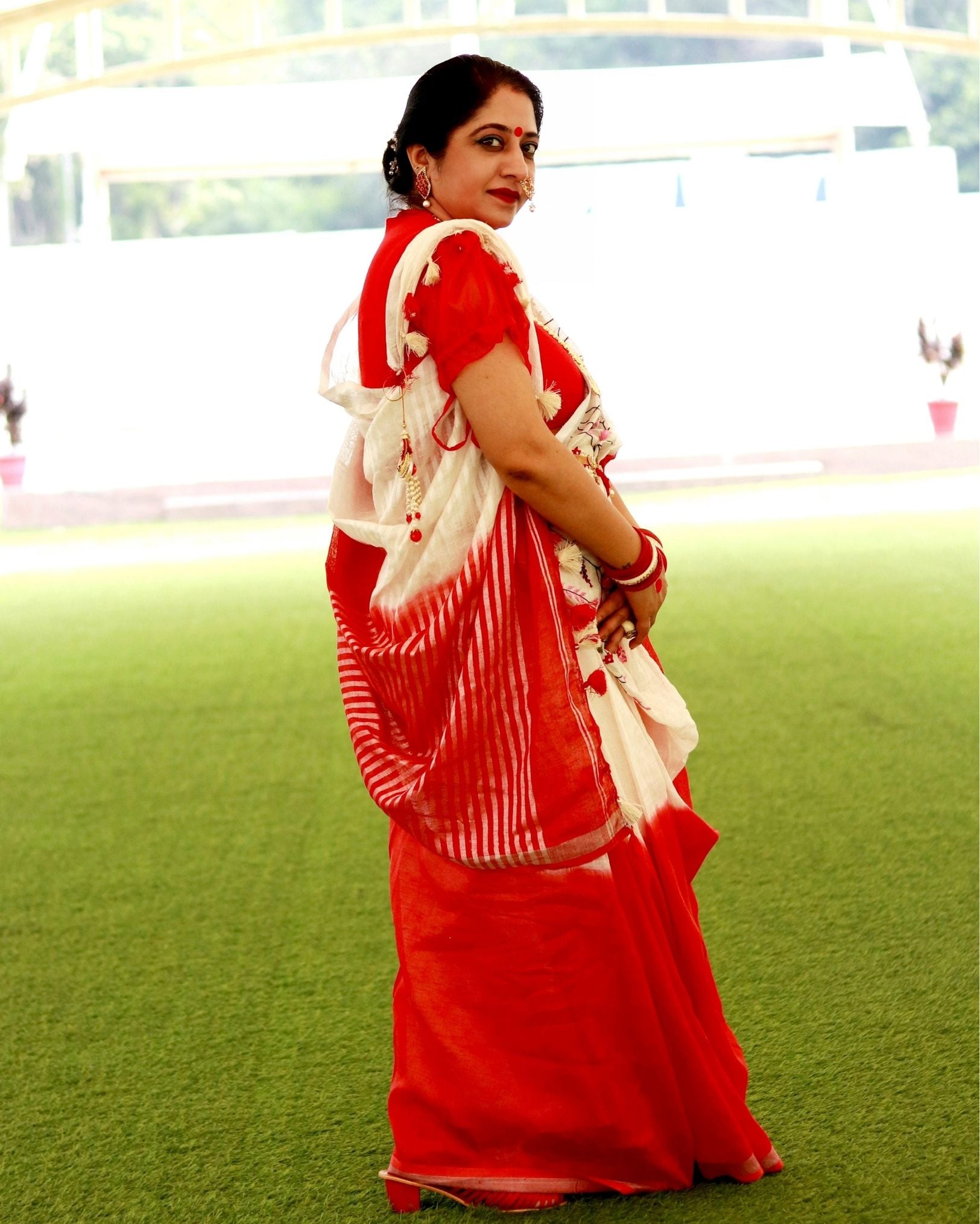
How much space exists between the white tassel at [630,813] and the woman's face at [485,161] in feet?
2.34

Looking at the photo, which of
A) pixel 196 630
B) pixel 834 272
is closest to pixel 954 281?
pixel 834 272

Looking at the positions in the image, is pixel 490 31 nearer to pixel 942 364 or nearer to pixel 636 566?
pixel 942 364

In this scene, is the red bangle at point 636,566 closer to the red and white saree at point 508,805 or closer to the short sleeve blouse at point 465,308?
the red and white saree at point 508,805

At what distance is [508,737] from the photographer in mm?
1651

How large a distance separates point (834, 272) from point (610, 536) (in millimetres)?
15332

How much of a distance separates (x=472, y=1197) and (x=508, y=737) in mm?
596

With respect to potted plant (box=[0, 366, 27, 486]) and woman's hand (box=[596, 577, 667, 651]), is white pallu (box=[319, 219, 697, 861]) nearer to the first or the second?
woman's hand (box=[596, 577, 667, 651])

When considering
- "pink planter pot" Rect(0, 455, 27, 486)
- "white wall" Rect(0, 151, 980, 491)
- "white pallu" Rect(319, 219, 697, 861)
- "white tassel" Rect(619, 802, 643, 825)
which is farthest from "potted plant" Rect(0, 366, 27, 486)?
"white tassel" Rect(619, 802, 643, 825)

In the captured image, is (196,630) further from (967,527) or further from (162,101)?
(162,101)

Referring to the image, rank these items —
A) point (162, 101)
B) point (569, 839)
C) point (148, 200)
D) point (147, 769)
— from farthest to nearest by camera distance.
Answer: point (148, 200) → point (162, 101) → point (147, 769) → point (569, 839)

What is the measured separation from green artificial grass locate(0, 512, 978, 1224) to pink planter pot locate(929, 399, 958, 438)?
8.34 m

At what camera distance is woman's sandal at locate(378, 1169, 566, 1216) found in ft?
5.68

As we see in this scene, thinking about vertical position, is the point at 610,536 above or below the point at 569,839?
above

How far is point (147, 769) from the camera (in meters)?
3.95
